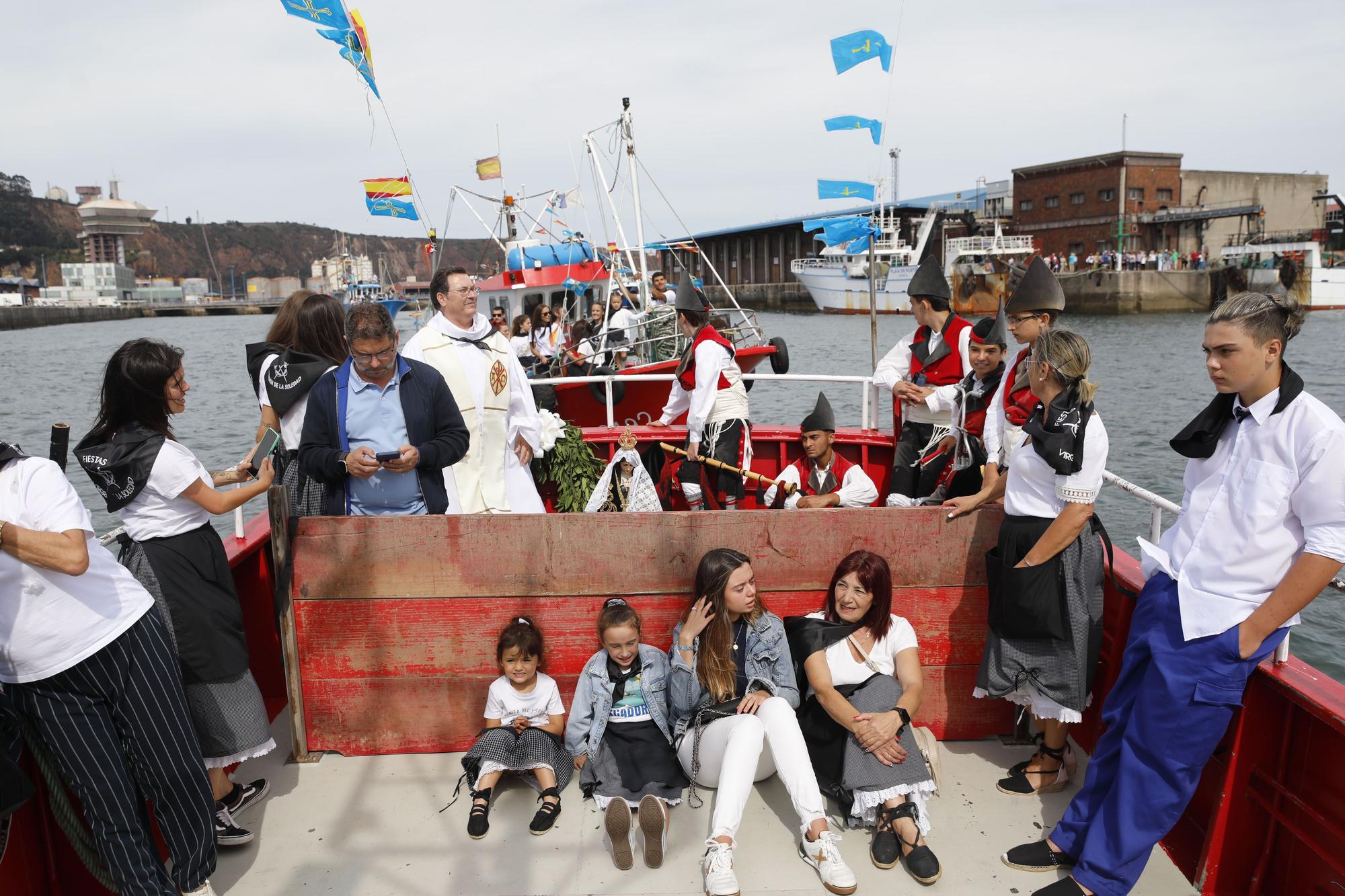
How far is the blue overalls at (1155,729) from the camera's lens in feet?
7.71

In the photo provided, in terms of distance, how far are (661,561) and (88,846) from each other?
6.41 ft

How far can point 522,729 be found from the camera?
10.6 feet

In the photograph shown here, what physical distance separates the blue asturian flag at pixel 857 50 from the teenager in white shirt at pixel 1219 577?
7.61 metres

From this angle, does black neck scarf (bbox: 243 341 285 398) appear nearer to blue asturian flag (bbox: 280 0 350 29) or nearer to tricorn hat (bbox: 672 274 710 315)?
tricorn hat (bbox: 672 274 710 315)

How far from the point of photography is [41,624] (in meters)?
2.19

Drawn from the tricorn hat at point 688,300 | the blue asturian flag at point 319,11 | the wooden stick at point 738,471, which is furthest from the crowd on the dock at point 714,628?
the blue asturian flag at point 319,11

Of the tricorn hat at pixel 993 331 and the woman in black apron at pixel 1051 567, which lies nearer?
the woman in black apron at pixel 1051 567

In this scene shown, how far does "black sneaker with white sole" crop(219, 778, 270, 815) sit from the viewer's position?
305cm

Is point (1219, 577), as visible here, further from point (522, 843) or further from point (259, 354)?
point (259, 354)

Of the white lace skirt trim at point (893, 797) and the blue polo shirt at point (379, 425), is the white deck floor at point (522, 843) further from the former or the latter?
the blue polo shirt at point (379, 425)

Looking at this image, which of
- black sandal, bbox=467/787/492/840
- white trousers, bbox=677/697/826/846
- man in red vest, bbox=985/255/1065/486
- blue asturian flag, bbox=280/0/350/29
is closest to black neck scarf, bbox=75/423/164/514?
black sandal, bbox=467/787/492/840

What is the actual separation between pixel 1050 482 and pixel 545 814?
2089 mm

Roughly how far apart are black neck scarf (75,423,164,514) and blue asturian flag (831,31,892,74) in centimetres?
821

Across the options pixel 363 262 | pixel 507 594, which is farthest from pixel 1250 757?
pixel 363 262
